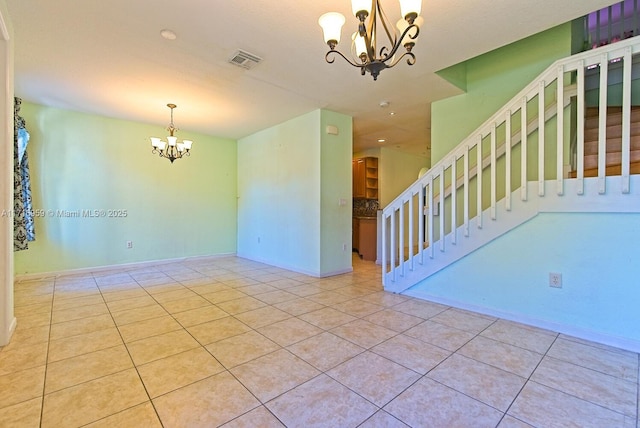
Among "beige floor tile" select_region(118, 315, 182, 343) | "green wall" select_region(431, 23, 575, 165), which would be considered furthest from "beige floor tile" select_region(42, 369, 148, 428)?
"green wall" select_region(431, 23, 575, 165)

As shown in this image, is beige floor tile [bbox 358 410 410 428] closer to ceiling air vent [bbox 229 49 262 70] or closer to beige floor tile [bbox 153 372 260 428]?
beige floor tile [bbox 153 372 260 428]

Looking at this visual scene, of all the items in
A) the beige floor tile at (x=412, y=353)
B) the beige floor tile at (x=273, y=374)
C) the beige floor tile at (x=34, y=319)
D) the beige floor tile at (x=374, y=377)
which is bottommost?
the beige floor tile at (x=412, y=353)

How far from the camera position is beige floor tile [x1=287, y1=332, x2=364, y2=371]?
2102 millimetres

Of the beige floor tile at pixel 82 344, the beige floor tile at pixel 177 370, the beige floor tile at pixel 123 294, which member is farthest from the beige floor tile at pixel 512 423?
the beige floor tile at pixel 123 294

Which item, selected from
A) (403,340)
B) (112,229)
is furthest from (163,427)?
(112,229)

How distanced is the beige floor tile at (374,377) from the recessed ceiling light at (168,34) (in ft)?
10.2

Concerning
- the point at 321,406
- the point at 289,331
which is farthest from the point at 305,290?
the point at 321,406

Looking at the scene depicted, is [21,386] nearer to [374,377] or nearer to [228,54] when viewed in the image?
[374,377]

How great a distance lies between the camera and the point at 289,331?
2631mm

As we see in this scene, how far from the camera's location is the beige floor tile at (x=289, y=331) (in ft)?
8.11

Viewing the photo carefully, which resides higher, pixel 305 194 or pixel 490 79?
pixel 490 79

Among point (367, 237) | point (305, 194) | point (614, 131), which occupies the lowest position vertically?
point (367, 237)

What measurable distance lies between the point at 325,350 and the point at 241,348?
68cm

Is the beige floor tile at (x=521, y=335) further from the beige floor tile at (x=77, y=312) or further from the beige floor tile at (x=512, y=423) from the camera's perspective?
the beige floor tile at (x=77, y=312)
